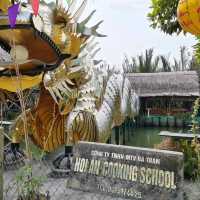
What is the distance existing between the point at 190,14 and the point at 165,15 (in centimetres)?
358

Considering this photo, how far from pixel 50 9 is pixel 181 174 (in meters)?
2.97

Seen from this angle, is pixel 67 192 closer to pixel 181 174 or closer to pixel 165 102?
pixel 181 174

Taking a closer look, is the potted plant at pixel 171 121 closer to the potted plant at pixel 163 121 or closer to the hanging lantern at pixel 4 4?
the potted plant at pixel 163 121

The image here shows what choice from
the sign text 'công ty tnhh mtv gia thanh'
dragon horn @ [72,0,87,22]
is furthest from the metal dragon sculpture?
the sign text 'công ty tnhh mtv gia thanh'

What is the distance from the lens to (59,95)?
206 inches

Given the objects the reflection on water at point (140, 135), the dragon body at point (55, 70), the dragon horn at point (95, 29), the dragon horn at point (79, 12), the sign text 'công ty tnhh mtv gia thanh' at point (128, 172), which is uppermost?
the dragon horn at point (79, 12)

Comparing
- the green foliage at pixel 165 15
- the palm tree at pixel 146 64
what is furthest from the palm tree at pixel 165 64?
the green foliage at pixel 165 15

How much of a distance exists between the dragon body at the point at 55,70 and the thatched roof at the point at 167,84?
1213 cm

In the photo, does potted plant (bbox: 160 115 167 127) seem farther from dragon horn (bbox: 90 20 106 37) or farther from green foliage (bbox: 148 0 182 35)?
dragon horn (bbox: 90 20 106 37)

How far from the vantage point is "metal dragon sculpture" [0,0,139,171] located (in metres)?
4.68

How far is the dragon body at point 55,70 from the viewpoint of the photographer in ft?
15.4

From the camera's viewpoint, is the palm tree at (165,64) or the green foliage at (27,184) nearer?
the green foliage at (27,184)

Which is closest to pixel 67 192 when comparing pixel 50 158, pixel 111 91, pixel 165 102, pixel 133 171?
pixel 133 171

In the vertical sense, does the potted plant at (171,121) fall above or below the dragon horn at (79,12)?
below
